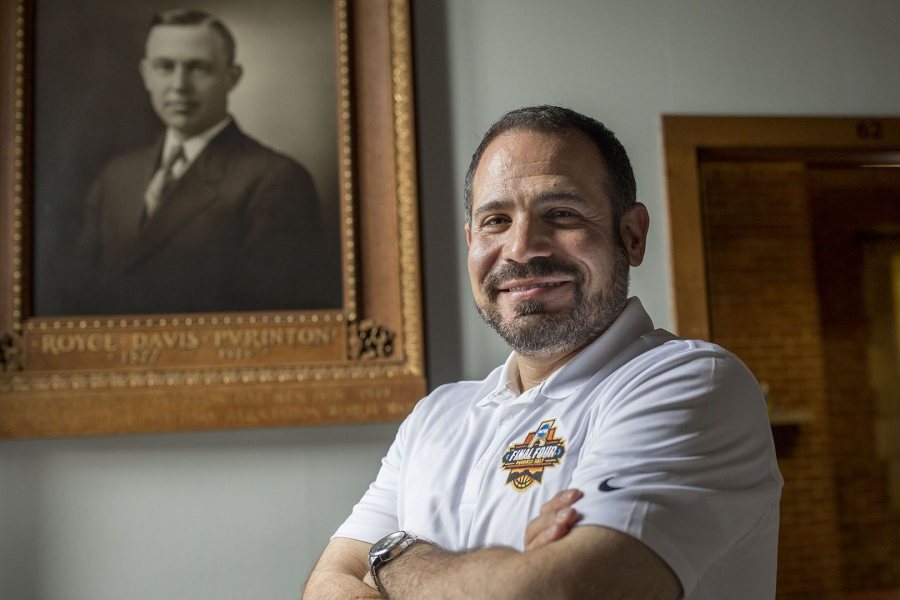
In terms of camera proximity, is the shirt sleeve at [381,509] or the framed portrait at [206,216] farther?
the framed portrait at [206,216]

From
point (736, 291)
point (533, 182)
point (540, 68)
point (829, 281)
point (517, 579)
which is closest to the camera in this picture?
point (517, 579)

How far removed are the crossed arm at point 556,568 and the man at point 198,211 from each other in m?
1.22

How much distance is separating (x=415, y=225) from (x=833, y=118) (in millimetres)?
1289

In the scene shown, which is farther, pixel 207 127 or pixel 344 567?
pixel 207 127

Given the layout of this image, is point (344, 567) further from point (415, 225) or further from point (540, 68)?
point (540, 68)

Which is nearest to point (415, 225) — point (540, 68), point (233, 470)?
point (540, 68)

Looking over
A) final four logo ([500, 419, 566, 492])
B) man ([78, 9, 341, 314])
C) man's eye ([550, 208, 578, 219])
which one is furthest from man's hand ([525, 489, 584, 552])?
man ([78, 9, 341, 314])

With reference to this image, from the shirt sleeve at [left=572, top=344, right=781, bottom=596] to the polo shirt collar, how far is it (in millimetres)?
121

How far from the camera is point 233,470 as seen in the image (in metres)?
2.20

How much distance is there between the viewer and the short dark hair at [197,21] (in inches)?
90.4

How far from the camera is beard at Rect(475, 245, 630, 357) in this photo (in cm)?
143

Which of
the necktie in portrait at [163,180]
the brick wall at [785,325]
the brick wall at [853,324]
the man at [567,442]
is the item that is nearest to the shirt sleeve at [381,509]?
the man at [567,442]

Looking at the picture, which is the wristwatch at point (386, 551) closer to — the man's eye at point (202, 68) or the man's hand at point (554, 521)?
the man's hand at point (554, 521)

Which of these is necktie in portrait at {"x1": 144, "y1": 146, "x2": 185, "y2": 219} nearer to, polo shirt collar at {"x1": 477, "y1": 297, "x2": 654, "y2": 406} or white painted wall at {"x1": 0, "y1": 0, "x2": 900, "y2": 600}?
white painted wall at {"x1": 0, "y1": 0, "x2": 900, "y2": 600}
